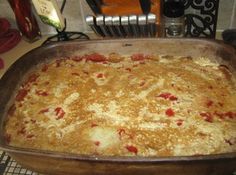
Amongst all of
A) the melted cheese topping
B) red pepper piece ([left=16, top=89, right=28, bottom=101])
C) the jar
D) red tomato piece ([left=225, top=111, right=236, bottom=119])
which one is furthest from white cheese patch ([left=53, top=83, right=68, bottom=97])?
red tomato piece ([left=225, top=111, right=236, bottom=119])

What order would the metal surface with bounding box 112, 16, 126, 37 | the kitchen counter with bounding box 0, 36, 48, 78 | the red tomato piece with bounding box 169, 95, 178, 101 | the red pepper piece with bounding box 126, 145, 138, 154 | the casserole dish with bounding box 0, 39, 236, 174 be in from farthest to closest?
the kitchen counter with bounding box 0, 36, 48, 78
the metal surface with bounding box 112, 16, 126, 37
the red tomato piece with bounding box 169, 95, 178, 101
the red pepper piece with bounding box 126, 145, 138, 154
the casserole dish with bounding box 0, 39, 236, 174

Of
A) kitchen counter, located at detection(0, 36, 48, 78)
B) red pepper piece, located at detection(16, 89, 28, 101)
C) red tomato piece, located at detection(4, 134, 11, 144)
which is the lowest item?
kitchen counter, located at detection(0, 36, 48, 78)

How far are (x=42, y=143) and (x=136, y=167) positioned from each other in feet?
1.10

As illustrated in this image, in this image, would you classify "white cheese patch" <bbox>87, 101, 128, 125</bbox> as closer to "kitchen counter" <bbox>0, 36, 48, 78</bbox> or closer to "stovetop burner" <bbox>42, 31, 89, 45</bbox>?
"stovetop burner" <bbox>42, 31, 89, 45</bbox>

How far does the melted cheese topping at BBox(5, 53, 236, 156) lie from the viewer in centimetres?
92

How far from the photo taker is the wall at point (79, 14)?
4.17 ft

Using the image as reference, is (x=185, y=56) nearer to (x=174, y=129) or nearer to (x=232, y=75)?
(x=232, y=75)

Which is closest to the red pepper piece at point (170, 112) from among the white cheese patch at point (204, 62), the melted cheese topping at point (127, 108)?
the melted cheese topping at point (127, 108)

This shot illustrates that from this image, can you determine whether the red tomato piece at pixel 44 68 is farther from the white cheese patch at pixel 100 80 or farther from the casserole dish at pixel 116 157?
the white cheese patch at pixel 100 80

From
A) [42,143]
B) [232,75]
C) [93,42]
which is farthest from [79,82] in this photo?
[232,75]

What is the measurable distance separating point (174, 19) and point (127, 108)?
0.40 metres

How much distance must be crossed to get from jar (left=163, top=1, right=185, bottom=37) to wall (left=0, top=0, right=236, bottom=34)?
199 millimetres

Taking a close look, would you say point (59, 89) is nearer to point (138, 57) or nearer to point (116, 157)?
point (138, 57)

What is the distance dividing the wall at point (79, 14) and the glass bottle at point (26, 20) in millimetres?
61
